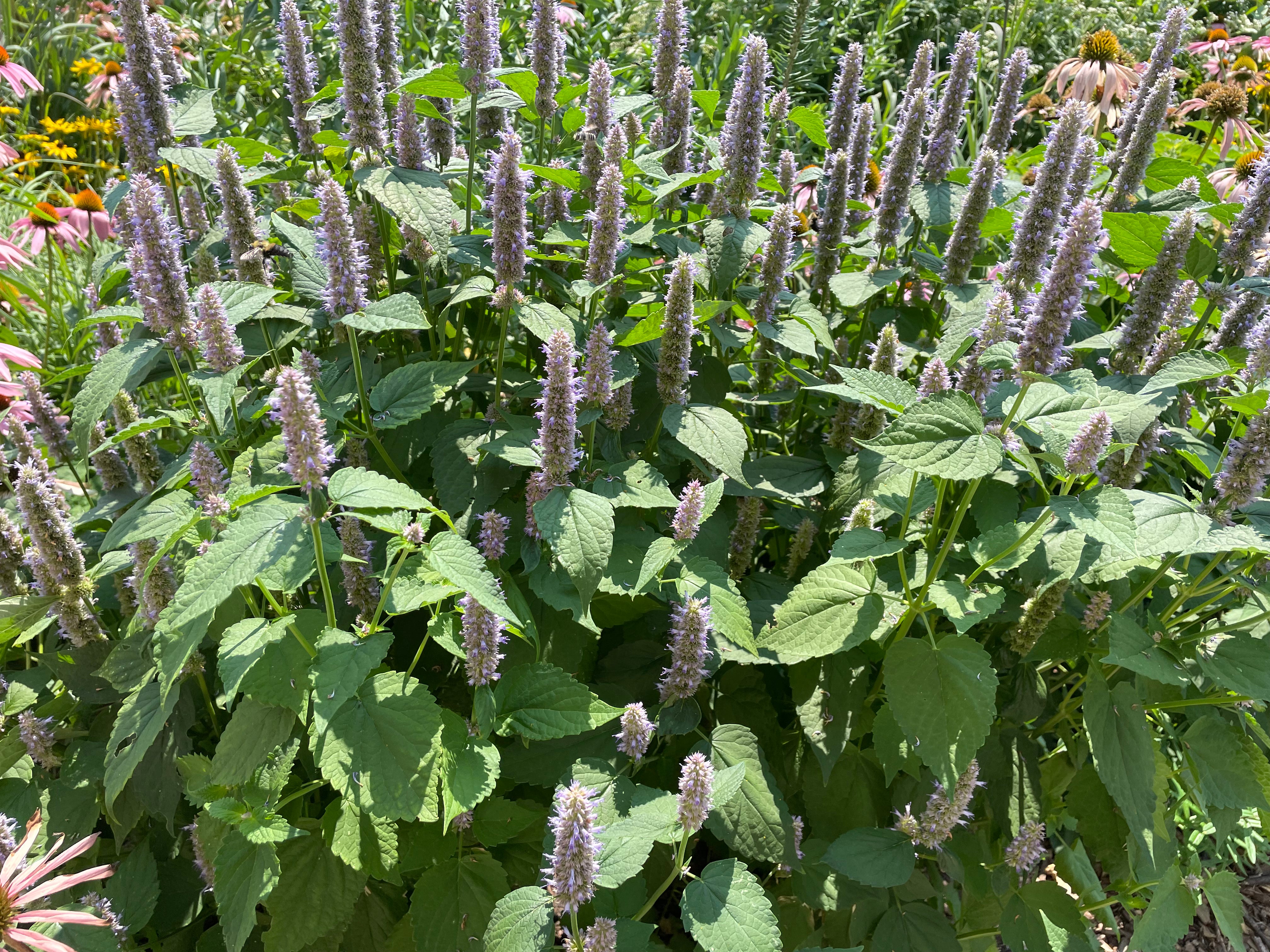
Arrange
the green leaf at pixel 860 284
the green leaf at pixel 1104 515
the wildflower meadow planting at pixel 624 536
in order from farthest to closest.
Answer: the green leaf at pixel 860 284
the wildflower meadow planting at pixel 624 536
the green leaf at pixel 1104 515

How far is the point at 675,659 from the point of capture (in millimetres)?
2188

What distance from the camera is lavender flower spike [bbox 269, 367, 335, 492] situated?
1579 mm

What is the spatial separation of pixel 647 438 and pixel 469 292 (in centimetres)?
77

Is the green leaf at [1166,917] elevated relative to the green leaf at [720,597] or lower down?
lower down

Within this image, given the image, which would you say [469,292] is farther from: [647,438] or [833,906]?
[833,906]

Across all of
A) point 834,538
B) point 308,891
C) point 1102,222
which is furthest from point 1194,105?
point 308,891

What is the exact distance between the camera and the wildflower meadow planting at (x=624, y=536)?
194cm

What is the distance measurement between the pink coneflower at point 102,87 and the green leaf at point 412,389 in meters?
6.10

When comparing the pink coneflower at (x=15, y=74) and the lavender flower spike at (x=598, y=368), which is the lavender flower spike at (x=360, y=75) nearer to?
the lavender flower spike at (x=598, y=368)

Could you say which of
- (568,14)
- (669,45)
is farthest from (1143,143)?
(568,14)

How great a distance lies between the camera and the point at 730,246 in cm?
277

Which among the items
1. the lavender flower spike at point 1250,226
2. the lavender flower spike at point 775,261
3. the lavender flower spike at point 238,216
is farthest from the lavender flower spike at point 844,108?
the lavender flower spike at point 238,216

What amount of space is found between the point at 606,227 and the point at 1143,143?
77.4 inches

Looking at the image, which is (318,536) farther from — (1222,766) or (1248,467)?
(1222,766)
